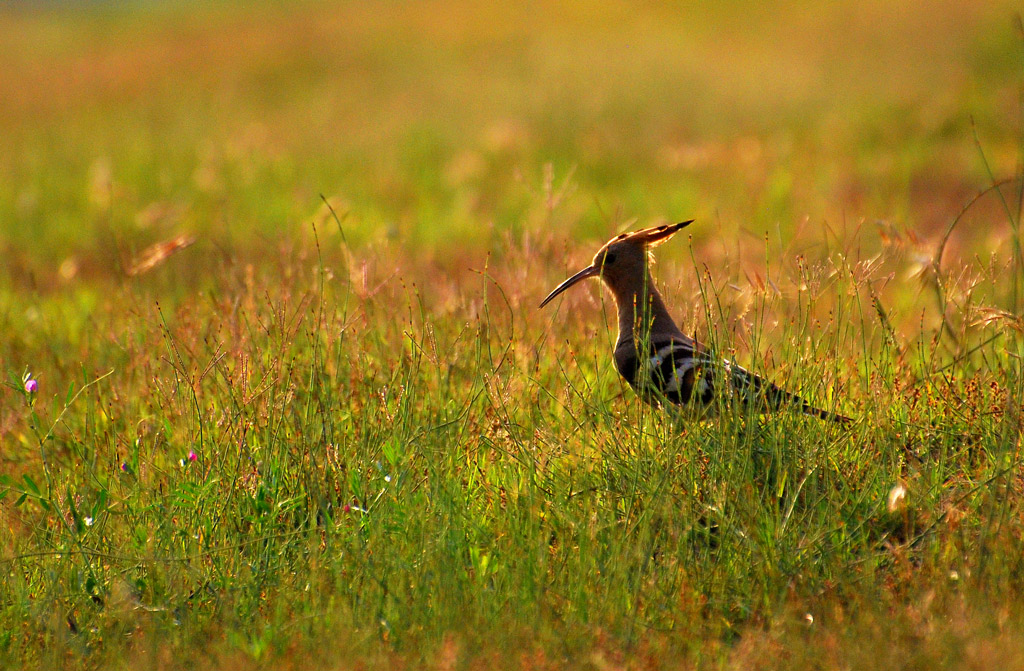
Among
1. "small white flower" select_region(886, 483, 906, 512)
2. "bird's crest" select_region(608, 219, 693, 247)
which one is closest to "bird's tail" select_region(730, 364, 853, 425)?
"small white flower" select_region(886, 483, 906, 512)

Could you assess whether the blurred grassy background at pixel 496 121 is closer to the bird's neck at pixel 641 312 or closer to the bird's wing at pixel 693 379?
the bird's neck at pixel 641 312

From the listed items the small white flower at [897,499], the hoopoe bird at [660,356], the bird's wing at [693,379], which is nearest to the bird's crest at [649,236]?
the hoopoe bird at [660,356]

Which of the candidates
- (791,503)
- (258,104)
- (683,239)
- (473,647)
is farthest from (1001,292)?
(258,104)

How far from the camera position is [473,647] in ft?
8.80

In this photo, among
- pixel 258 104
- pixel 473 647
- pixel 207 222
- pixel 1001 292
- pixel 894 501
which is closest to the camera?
pixel 473 647

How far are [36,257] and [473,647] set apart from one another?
6937 mm

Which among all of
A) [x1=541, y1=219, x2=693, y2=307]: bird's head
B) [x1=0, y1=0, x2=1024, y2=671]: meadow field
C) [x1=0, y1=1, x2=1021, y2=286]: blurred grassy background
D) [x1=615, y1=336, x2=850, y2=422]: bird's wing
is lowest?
[x1=0, y1=1, x2=1021, y2=286]: blurred grassy background

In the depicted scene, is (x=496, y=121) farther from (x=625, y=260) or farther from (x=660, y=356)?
(x=660, y=356)

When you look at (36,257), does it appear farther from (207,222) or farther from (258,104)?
(258,104)

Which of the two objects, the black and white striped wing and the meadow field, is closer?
the meadow field

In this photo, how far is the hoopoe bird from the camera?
3.37 m

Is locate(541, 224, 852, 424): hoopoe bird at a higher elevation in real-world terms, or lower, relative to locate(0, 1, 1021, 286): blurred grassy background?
higher

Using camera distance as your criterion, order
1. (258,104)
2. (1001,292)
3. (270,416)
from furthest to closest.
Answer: (258,104) → (1001,292) → (270,416)

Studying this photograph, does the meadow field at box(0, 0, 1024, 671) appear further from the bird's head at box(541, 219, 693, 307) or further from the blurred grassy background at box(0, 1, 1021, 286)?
the blurred grassy background at box(0, 1, 1021, 286)
